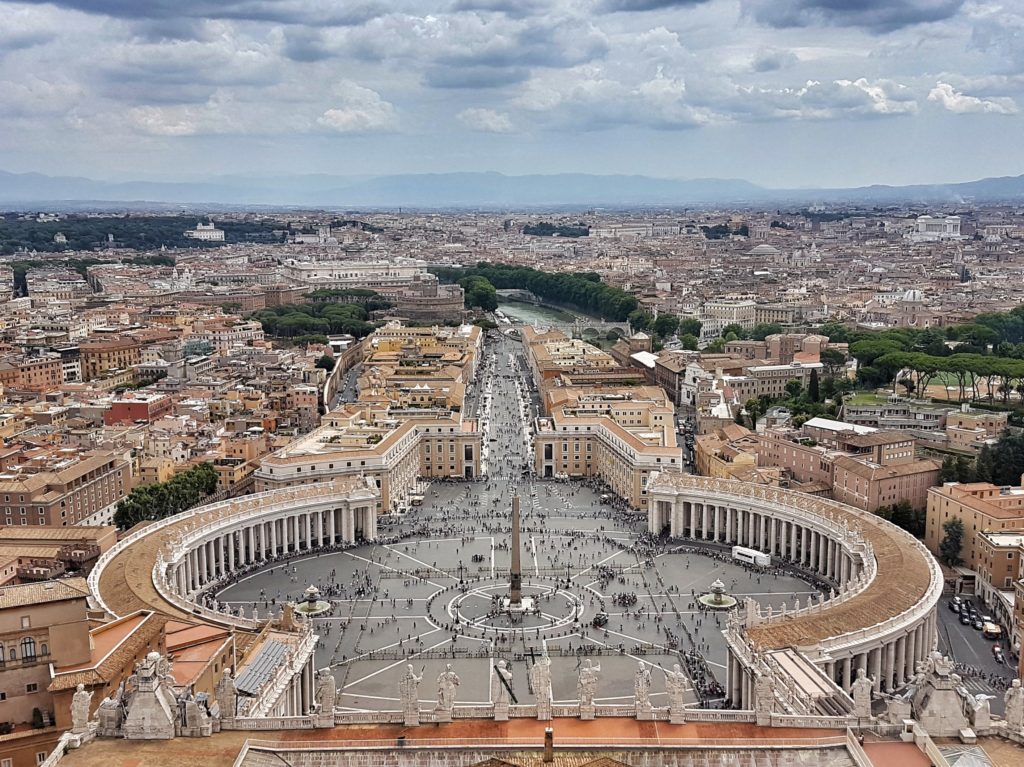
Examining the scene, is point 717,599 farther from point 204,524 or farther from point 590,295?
point 590,295

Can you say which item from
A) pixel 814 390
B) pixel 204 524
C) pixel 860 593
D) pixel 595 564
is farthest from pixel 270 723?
pixel 814 390

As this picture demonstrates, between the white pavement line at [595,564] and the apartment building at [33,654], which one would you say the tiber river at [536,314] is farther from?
the apartment building at [33,654]

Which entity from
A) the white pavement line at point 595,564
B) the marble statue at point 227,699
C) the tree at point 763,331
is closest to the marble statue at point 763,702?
the marble statue at point 227,699

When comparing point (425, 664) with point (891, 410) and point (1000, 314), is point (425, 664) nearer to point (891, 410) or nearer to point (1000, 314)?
point (891, 410)

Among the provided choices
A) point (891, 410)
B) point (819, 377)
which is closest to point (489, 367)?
point (819, 377)

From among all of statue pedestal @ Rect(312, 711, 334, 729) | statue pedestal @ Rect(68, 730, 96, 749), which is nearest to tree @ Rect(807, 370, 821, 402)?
statue pedestal @ Rect(312, 711, 334, 729)

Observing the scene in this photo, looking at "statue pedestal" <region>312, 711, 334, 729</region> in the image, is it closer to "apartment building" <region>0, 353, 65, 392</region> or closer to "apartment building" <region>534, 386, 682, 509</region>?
"apartment building" <region>534, 386, 682, 509</region>

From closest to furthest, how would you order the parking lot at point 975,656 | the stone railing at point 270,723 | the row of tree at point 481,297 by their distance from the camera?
1. the stone railing at point 270,723
2. the parking lot at point 975,656
3. the row of tree at point 481,297
